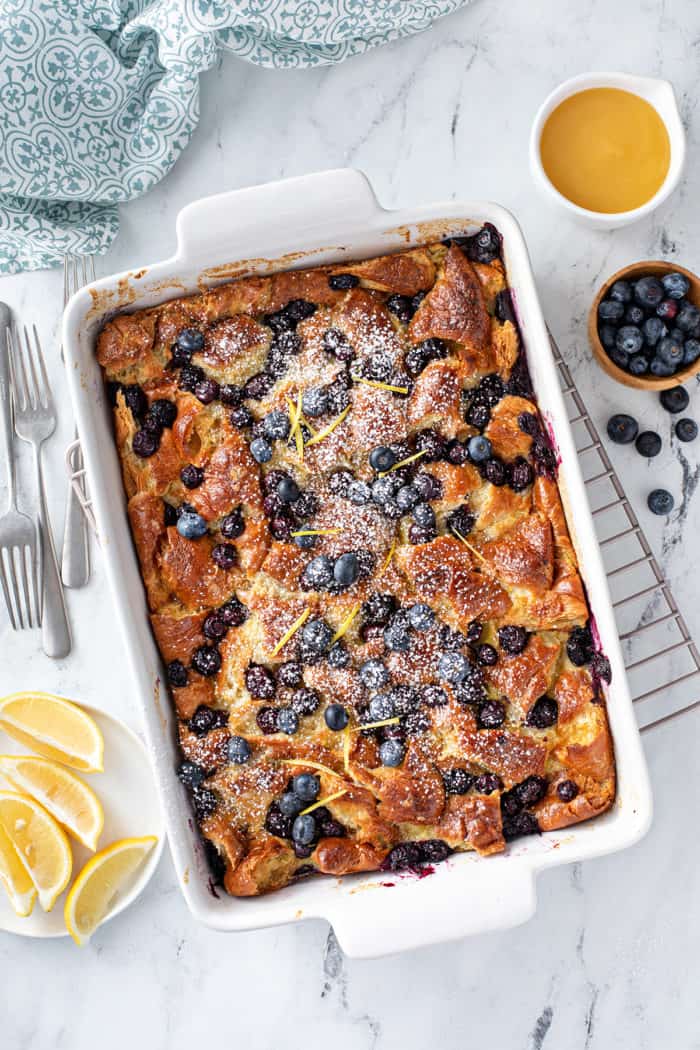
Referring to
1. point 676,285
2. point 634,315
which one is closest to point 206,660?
point 634,315

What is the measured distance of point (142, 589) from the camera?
2.51 meters

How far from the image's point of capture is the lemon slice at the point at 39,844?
9.22 ft

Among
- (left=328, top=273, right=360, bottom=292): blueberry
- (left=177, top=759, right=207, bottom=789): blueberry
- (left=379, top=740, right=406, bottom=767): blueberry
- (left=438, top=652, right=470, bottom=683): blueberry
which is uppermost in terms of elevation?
(left=328, top=273, right=360, bottom=292): blueberry

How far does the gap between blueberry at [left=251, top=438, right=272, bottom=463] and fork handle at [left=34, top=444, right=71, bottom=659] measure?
2.61 ft

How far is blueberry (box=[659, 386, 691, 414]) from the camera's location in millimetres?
2801

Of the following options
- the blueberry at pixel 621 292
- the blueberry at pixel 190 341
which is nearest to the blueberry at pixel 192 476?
the blueberry at pixel 190 341

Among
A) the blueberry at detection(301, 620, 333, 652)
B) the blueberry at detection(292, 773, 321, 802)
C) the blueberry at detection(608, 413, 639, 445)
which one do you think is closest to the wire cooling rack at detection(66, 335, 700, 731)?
the blueberry at detection(608, 413, 639, 445)

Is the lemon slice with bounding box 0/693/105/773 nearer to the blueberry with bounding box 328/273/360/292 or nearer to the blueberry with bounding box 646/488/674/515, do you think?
the blueberry with bounding box 328/273/360/292

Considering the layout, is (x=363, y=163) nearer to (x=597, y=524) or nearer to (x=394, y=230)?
(x=394, y=230)

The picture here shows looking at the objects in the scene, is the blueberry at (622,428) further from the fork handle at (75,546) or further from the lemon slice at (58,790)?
the lemon slice at (58,790)

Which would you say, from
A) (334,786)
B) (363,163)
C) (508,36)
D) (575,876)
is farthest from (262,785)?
(508,36)

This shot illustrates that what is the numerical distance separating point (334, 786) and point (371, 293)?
1.20 meters

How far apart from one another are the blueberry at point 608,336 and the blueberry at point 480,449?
1.70ft

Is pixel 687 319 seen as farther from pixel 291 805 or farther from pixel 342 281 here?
pixel 291 805
